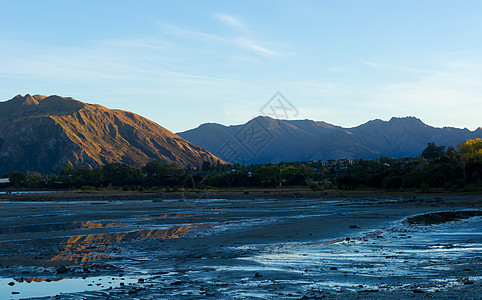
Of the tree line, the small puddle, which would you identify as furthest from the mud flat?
the tree line

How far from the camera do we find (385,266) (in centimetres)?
1418

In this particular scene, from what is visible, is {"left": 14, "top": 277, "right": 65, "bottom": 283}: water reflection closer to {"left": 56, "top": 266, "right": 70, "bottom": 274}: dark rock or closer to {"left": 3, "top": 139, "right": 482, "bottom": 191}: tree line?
{"left": 56, "top": 266, "right": 70, "bottom": 274}: dark rock

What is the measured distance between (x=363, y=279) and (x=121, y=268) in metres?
7.33

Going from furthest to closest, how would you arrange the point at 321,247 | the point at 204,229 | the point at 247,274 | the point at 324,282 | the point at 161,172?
1. the point at 161,172
2. the point at 204,229
3. the point at 321,247
4. the point at 247,274
5. the point at 324,282

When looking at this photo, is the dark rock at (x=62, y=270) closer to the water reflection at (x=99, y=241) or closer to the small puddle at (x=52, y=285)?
the small puddle at (x=52, y=285)

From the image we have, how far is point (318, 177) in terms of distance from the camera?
159500 mm

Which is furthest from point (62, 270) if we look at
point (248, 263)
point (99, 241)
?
point (99, 241)

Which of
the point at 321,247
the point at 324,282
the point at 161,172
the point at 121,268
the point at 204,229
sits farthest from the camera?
the point at 161,172

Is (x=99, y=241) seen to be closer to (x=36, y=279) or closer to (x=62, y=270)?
(x=62, y=270)

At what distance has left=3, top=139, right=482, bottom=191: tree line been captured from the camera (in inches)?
3103

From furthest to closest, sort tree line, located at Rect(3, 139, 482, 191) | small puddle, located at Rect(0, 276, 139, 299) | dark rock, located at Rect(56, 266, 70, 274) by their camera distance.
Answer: tree line, located at Rect(3, 139, 482, 191), dark rock, located at Rect(56, 266, 70, 274), small puddle, located at Rect(0, 276, 139, 299)

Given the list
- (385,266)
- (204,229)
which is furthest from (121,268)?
(204,229)

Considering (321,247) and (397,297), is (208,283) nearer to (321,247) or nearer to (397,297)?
(397,297)

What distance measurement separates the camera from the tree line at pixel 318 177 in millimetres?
78812
